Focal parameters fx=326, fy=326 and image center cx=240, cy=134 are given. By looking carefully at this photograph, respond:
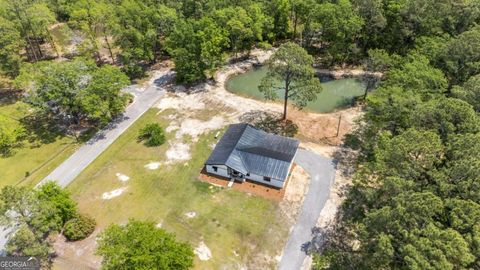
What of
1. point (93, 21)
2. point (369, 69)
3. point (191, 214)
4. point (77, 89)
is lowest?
point (191, 214)

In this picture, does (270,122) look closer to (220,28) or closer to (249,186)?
(249,186)

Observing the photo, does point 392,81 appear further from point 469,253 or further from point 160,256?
point 160,256

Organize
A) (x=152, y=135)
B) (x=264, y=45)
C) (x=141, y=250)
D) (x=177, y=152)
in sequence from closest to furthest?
(x=141, y=250)
(x=177, y=152)
(x=152, y=135)
(x=264, y=45)

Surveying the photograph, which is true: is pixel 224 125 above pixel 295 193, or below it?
above

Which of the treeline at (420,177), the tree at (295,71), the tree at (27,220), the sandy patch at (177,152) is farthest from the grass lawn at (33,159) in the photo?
the treeline at (420,177)

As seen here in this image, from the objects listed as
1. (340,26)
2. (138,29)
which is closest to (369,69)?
(340,26)

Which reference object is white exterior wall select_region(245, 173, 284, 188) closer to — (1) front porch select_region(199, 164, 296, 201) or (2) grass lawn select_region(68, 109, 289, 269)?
(1) front porch select_region(199, 164, 296, 201)

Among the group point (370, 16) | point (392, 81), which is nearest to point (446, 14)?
point (370, 16)
